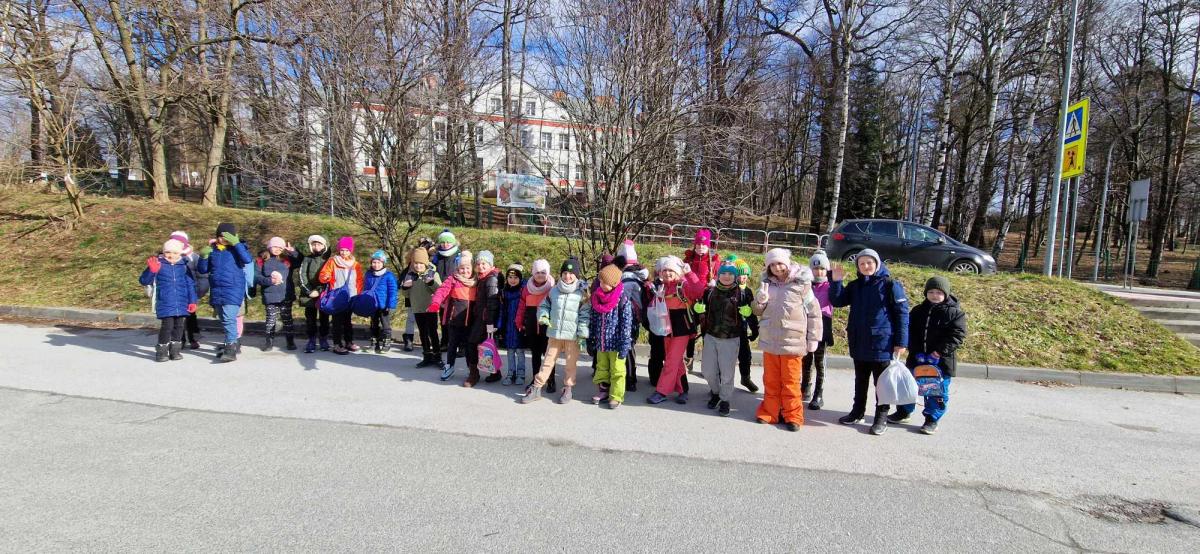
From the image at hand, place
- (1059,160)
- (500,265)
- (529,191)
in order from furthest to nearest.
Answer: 1. (1059,160)
2. (500,265)
3. (529,191)

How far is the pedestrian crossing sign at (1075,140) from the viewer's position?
35.6 feet

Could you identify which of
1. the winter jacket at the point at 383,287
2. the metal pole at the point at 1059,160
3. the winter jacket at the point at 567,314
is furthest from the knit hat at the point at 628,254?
the metal pole at the point at 1059,160

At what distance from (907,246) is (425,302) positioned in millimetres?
11144

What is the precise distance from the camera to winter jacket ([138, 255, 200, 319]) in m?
6.83

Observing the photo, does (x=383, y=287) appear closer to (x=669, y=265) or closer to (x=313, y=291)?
(x=313, y=291)

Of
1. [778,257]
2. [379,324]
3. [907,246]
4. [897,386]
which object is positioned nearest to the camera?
[897,386]

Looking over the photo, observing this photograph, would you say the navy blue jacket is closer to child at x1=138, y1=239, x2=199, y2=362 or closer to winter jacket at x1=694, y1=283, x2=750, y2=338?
winter jacket at x1=694, y1=283, x2=750, y2=338

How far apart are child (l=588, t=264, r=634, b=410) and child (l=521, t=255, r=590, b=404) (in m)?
0.14

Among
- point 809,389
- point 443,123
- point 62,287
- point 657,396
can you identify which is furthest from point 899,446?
point 62,287

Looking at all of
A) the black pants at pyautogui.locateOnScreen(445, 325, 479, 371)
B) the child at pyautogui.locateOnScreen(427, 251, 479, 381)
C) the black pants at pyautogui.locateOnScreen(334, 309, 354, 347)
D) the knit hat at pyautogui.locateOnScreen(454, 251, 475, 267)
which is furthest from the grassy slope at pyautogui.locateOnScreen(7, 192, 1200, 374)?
the black pants at pyautogui.locateOnScreen(445, 325, 479, 371)

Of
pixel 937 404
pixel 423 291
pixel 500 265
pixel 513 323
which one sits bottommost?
pixel 937 404

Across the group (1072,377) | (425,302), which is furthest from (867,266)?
(425,302)

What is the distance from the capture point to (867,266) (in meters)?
5.21

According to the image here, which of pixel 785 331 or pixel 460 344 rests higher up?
pixel 785 331
